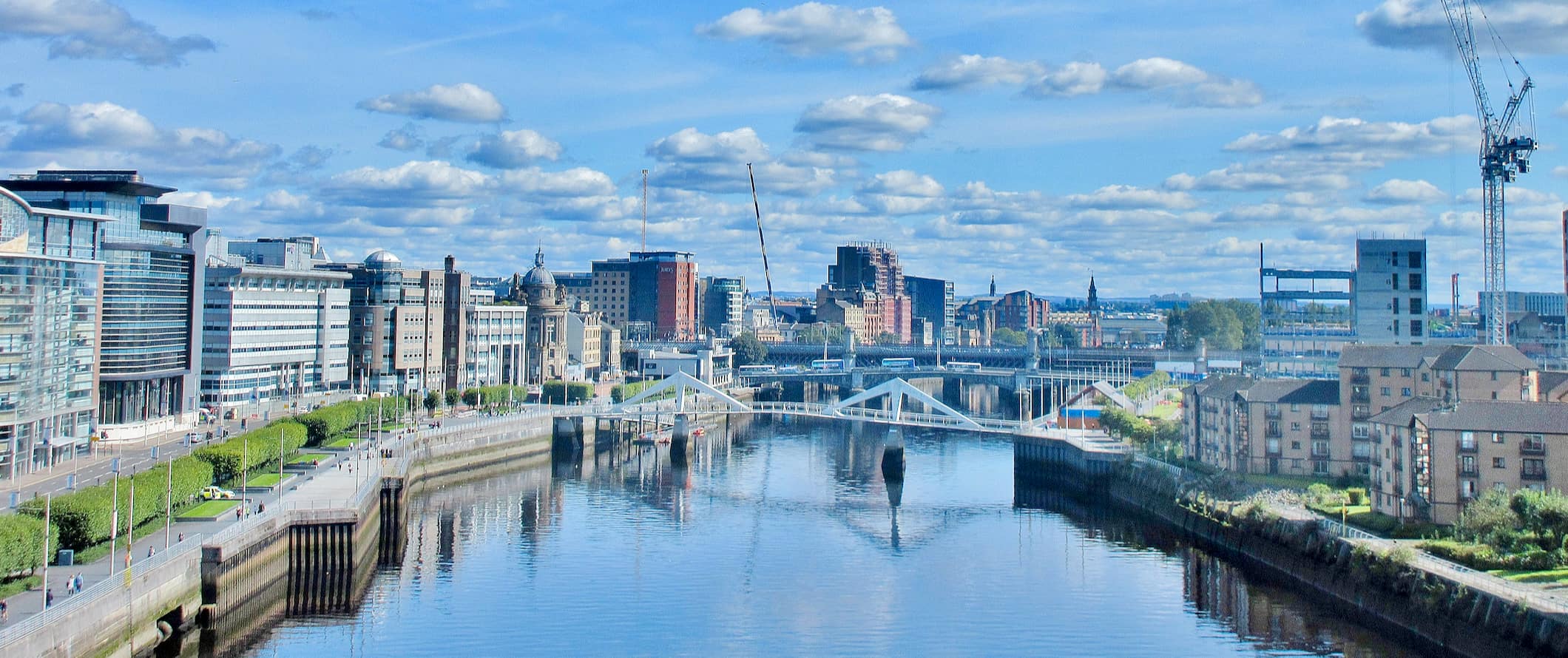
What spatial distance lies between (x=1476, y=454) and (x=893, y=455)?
36.5m

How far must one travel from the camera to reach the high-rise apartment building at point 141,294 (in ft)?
232

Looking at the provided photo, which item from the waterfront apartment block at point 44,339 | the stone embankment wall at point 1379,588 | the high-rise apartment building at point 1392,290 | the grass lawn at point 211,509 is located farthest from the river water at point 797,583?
the high-rise apartment building at point 1392,290

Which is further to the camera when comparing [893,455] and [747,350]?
[747,350]

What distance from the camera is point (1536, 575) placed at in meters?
38.2

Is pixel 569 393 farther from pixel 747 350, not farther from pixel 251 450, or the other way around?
pixel 747 350

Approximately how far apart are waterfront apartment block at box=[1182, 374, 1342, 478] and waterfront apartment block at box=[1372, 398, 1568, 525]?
456 inches

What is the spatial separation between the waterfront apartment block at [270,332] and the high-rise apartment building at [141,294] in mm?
5809

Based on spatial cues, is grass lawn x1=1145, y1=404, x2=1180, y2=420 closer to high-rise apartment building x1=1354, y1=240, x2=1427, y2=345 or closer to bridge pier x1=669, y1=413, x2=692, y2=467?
high-rise apartment building x1=1354, y1=240, x2=1427, y2=345

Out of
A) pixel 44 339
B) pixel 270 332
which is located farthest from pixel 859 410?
pixel 44 339

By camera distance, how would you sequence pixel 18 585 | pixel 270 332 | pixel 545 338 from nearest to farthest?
pixel 18 585 < pixel 270 332 < pixel 545 338

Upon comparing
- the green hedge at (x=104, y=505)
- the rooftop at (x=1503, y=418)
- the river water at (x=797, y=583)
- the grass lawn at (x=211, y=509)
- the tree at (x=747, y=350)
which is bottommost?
the river water at (x=797, y=583)

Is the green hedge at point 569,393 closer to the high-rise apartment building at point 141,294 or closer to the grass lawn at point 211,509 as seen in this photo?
the high-rise apartment building at point 141,294

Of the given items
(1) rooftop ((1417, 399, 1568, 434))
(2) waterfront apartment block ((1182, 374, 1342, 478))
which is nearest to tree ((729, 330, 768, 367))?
(2) waterfront apartment block ((1182, 374, 1342, 478))

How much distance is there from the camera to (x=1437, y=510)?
4609cm
